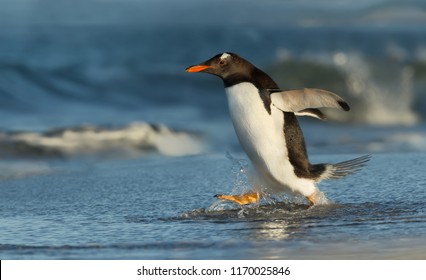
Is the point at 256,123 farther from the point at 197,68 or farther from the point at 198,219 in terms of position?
the point at 198,219

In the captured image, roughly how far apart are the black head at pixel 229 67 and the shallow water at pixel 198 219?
0.82 metres

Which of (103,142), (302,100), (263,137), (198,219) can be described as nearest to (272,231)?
(198,219)

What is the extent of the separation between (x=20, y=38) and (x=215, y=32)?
6718 millimetres

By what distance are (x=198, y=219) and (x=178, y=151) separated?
170 inches

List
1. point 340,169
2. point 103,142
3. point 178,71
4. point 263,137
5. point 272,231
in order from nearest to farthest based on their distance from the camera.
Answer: point 272,231, point 263,137, point 340,169, point 103,142, point 178,71

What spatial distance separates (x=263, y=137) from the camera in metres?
5.82

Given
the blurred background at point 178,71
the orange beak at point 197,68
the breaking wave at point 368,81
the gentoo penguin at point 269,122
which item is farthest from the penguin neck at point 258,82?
the breaking wave at point 368,81

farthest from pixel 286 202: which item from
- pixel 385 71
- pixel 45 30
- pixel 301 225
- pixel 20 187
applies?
pixel 45 30

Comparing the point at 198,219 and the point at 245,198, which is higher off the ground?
the point at 245,198

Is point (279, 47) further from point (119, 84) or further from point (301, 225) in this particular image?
point (301, 225)

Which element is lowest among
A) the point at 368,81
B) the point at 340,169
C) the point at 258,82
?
the point at 340,169

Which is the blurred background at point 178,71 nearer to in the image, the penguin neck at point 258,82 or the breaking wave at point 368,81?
the breaking wave at point 368,81

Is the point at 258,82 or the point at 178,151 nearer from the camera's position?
the point at 258,82

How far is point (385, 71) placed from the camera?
17.5 meters
